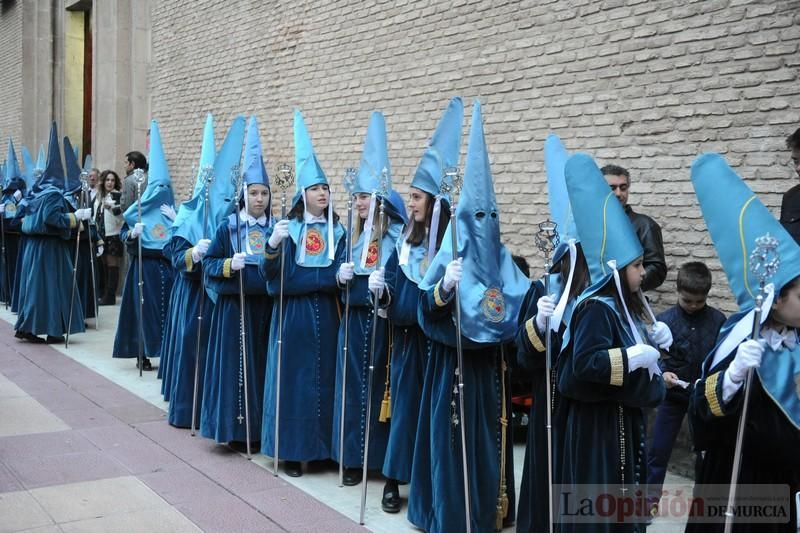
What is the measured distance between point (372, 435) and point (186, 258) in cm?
243

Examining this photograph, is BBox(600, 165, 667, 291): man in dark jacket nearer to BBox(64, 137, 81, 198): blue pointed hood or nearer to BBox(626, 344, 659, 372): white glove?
BBox(626, 344, 659, 372): white glove

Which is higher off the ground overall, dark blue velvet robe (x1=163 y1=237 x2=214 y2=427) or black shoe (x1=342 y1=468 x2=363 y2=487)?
dark blue velvet robe (x1=163 y1=237 x2=214 y2=427)

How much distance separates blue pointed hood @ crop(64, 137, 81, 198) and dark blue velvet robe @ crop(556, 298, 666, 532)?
8.85 metres

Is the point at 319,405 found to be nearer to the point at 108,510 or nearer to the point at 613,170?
the point at 108,510

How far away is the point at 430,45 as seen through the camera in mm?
8914

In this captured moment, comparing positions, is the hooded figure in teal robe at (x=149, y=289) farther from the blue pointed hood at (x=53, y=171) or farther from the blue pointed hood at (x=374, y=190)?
the blue pointed hood at (x=374, y=190)

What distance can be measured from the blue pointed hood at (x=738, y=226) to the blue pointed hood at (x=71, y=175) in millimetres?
9327

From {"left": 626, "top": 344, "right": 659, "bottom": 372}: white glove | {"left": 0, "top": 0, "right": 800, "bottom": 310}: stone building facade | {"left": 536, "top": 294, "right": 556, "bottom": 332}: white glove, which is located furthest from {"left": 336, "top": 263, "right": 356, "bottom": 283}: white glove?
{"left": 0, "top": 0, "right": 800, "bottom": 310}: stone building facade

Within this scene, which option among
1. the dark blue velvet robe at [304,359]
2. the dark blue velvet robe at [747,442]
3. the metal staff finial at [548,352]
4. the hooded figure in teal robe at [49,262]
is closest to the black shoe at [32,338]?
the hooded figure in teal robe at [49,262]

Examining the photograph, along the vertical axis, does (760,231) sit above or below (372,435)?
above

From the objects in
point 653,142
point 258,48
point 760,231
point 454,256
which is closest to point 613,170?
point 653,142

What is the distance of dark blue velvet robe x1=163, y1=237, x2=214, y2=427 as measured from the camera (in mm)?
6938

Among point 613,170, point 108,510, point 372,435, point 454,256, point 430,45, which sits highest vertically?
point 430,45

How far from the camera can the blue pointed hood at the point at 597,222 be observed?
369 cm
